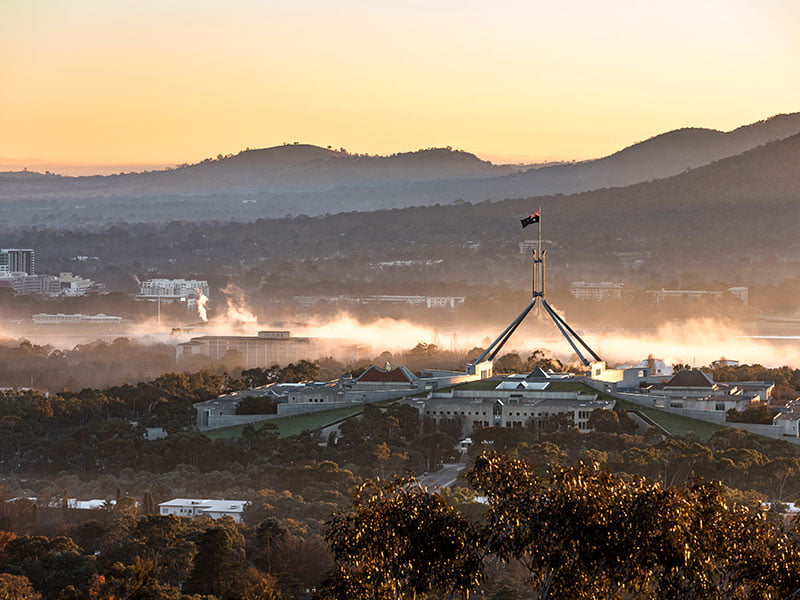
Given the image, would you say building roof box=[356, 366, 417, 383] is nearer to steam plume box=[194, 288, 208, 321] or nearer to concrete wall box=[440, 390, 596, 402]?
concrete wall box=[440, 390, 596, 402]

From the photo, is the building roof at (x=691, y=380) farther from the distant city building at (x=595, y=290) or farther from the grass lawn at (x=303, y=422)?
the distant city building at (x=595, y=290)

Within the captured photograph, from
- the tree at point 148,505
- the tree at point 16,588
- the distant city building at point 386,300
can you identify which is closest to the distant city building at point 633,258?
the distant city building at point 386,300

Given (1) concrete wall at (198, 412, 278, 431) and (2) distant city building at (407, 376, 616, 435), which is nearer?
(2) distant city building at (407, 376, 616, 435)

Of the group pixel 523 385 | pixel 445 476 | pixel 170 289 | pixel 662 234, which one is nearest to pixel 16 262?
pixel 170 289

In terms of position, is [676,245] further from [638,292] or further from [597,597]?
[597,597]

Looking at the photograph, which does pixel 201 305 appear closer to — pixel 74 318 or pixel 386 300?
pixel 74 318

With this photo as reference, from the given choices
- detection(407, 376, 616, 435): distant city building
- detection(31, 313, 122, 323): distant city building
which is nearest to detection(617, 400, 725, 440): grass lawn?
detection(407, 376, 616, 435): distant city building
